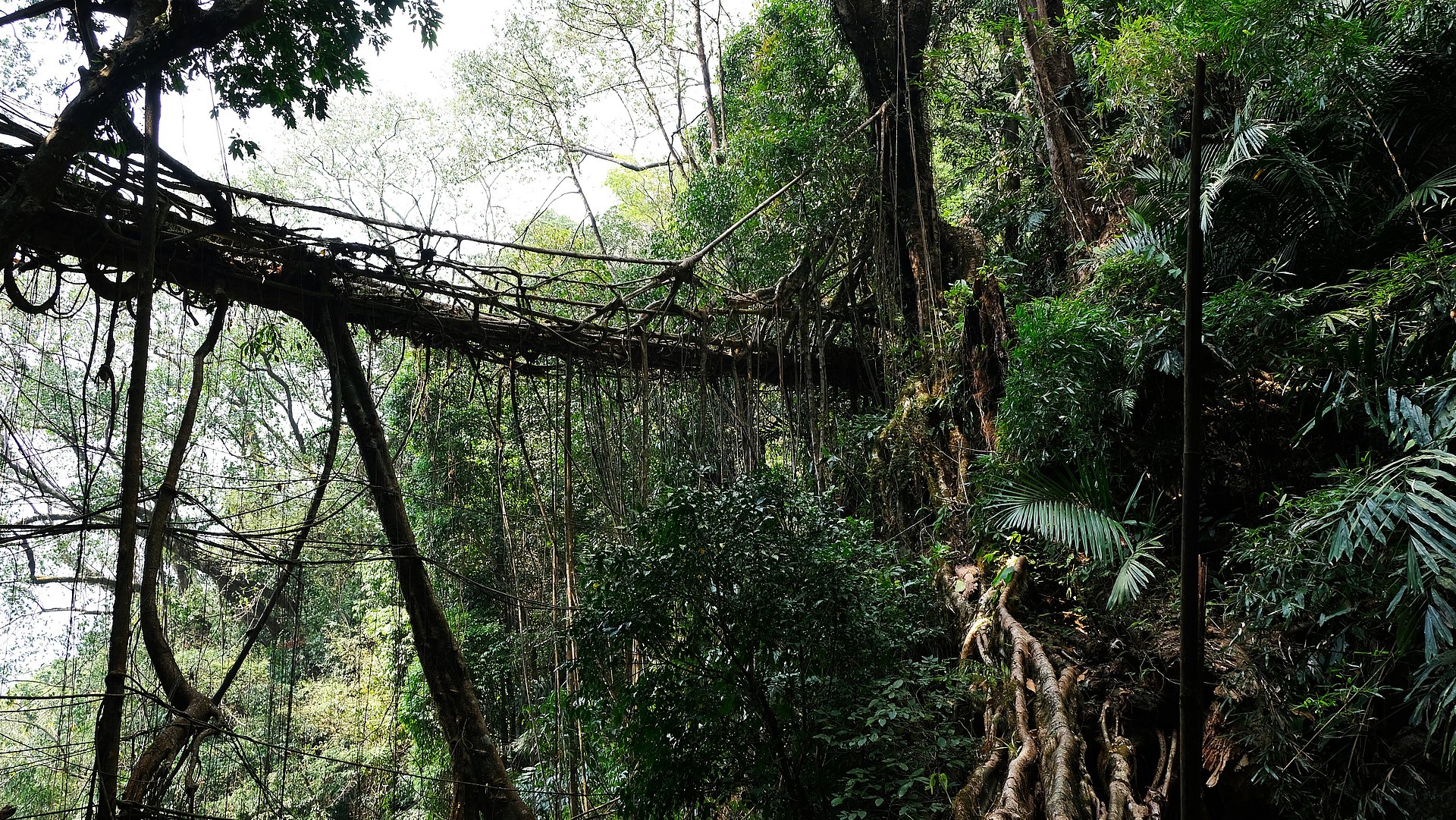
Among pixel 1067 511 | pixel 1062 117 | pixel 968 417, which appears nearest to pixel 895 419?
pixel 968 417

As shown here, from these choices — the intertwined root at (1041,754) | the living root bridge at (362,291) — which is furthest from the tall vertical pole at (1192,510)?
the living root bridge at (362,291)

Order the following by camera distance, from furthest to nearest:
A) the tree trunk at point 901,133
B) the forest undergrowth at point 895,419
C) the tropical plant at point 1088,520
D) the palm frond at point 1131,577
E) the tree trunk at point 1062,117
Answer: the tree trunk at point 901,133 < the tree trunk at point 1062,117 < the tropical plant at point 1088,520 < the palm frond at point 1131,577 < the forest undergrowth at point 895,419

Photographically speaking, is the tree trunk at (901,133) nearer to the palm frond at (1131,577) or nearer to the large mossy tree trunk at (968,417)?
the large mossy tree trunk at (968,417)

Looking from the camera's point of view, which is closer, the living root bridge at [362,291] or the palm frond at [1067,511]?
the living root bridge at [362,291]

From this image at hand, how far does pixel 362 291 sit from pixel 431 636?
151 centimetres

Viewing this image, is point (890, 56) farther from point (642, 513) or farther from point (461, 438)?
point (461, 438)

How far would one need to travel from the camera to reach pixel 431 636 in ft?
11.6

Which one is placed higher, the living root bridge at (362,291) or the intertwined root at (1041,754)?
the living root bridge at (362,291)

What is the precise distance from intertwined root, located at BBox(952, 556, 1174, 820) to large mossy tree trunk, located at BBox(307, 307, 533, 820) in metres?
1.85

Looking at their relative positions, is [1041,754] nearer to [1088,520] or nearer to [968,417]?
[1088,520]

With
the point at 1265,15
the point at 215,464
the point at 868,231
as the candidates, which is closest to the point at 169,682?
the point at 868,231

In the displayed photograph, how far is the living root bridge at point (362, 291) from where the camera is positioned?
292 cm

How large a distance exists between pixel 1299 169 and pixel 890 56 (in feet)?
9.08

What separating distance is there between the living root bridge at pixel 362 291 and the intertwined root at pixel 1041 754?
196 centimetres
